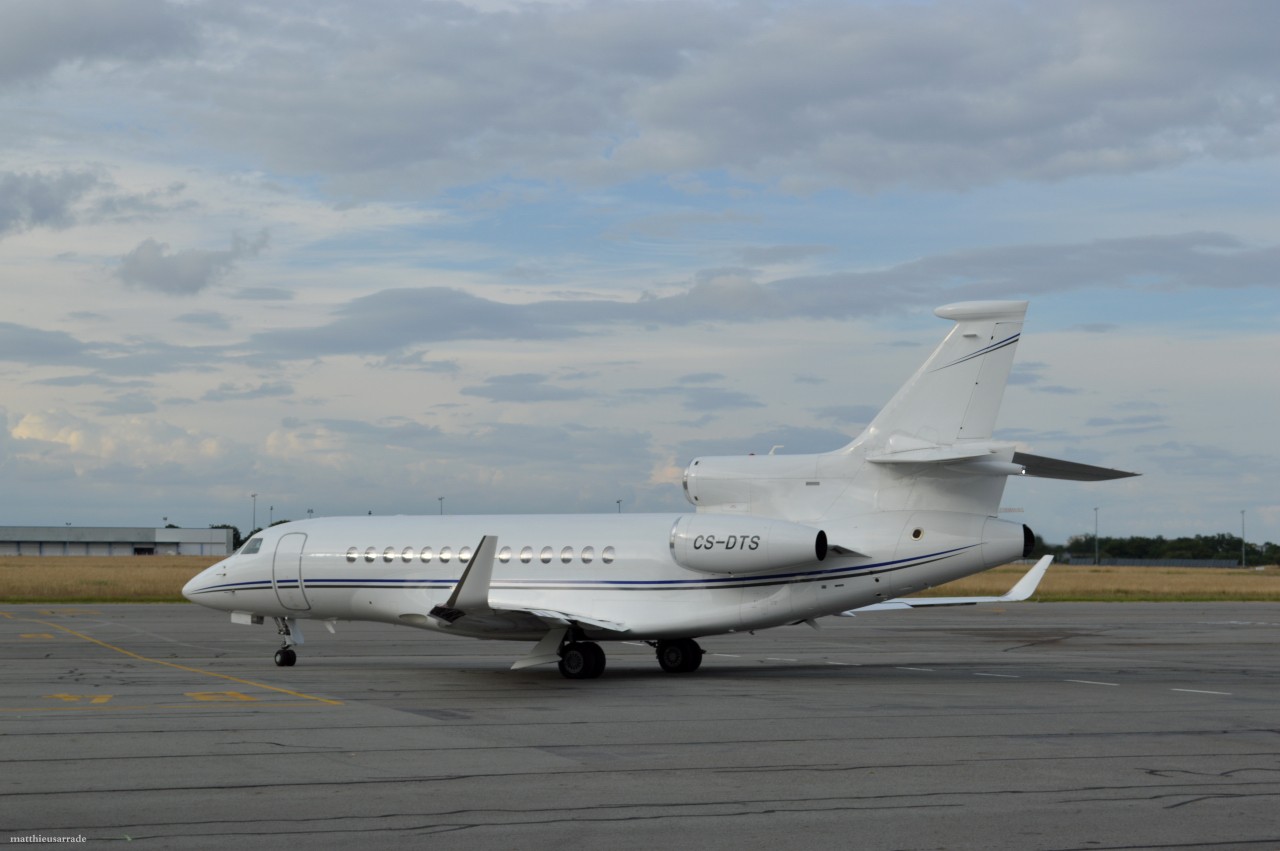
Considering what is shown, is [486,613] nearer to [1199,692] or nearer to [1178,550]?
[1199,692]

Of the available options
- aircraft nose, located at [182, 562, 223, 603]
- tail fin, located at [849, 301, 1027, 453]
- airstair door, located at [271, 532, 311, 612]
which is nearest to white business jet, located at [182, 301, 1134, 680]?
tail fin, located at [849, 301, 1027, 453]

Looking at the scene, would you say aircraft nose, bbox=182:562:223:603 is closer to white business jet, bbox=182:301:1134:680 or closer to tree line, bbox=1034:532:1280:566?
white business jet, bbox=182:301:1134:680

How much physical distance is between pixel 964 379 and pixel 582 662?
25.1ft

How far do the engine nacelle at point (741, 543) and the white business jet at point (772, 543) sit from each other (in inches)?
0.9

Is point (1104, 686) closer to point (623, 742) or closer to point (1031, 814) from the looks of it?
Result: point (623, 742)

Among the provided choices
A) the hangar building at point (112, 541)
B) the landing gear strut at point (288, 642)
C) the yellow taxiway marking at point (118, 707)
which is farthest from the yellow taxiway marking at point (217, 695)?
the hangar building at point (112, 541)

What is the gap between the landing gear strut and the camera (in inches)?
950

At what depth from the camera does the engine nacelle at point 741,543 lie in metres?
20.7

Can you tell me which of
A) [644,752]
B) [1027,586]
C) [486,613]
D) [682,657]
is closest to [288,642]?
[486,613]

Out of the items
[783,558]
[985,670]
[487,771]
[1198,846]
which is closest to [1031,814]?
[1198,846]

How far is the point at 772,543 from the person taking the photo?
20.8 meters

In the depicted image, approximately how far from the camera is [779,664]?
25.3 m

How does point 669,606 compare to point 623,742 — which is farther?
point 669,606

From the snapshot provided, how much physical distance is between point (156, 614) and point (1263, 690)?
110 feet
